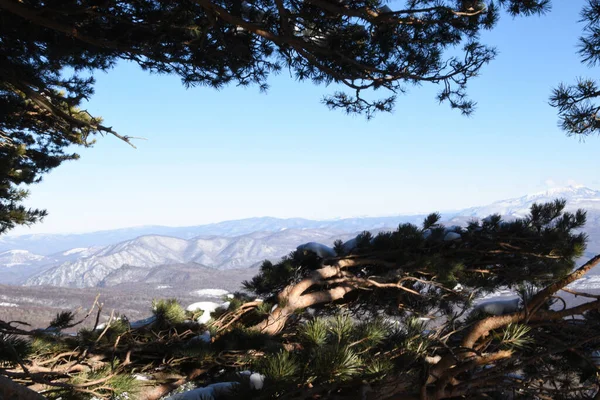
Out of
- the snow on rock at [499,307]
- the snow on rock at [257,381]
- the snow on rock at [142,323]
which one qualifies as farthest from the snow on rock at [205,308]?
the snow on rock at [499,307]

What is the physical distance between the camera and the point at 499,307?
8.11ft

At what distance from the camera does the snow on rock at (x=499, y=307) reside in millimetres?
2426

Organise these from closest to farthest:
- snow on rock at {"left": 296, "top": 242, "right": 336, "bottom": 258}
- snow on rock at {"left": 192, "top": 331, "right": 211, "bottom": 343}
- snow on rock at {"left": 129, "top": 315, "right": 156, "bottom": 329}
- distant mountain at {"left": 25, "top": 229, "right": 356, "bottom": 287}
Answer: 1. snow on rock at {"left": 192, "top": 331, "right": 211, "bottom": 343}
2. snow on rock at {"left": 129, "top": 315, "right": 156, "bottom": 329}
3. snow on rock at {"left": 296, "top": 242, "right": 336, "bottom": 258}
4. distant mountain at {"left": 25, "top": 229, "right": 356, "bottom": 287}

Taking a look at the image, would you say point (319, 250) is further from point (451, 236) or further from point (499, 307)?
point (499, 307)

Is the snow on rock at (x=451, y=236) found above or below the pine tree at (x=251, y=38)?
below

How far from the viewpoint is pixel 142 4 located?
157 inches

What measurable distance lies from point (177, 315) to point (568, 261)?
3.86 m

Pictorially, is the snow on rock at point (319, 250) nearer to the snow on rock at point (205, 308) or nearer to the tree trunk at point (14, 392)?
the snow on rock at point (205, 308)

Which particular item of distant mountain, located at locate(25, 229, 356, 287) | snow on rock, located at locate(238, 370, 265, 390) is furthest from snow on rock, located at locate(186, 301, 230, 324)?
distant mountain, located at locate(25, 229, 356, 287)

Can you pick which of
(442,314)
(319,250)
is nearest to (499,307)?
(442,314)

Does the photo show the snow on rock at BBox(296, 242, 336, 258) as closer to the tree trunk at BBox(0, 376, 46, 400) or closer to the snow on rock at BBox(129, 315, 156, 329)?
the snow on rock at BBox(129, 315, 156, 329)

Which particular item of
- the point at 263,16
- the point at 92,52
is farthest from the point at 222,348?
the point at 92,52

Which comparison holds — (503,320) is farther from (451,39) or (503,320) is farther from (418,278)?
(451,39)

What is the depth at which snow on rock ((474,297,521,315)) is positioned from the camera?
7.96 feet
